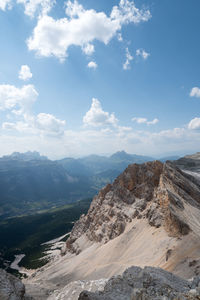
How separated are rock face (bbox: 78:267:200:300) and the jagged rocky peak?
24385 millimetres

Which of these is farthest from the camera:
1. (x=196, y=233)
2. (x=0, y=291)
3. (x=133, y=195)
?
(x=133, y=195)

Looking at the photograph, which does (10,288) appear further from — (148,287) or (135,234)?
(135,234)

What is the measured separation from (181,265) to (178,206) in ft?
60.3

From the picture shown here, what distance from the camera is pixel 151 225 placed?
177 feet

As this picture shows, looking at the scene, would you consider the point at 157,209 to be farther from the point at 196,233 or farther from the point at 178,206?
the point at 196,233

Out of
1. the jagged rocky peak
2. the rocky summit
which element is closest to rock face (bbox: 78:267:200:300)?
the rocky summit

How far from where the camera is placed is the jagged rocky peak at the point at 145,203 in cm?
4947

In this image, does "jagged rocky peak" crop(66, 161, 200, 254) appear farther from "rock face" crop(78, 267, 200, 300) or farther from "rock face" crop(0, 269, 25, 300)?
"rock face" crop(0, 269, 25, 300)

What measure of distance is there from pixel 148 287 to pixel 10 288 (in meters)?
15.5

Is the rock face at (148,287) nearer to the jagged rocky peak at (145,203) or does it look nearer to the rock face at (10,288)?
the rock face at (10,288)

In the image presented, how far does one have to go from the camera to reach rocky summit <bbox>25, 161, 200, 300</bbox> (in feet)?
127

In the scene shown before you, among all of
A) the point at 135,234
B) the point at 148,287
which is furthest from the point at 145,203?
the point at 148,287

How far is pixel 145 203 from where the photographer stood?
65.1 metres

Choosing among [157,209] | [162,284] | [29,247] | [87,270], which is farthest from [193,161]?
[29,247]
